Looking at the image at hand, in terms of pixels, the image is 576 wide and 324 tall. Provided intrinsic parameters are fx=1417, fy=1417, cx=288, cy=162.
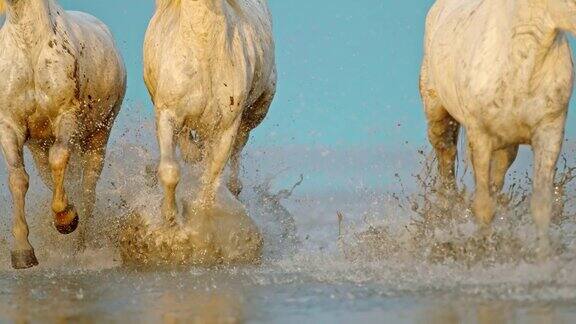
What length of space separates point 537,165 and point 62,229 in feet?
11.9

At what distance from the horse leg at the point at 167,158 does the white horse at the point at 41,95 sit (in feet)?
2.84

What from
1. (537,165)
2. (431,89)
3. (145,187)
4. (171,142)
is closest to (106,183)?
(145,187)

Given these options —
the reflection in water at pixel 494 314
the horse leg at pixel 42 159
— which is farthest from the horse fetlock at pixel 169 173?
the reflection in water at pixel 494 314

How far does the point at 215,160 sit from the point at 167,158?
0.49 metres

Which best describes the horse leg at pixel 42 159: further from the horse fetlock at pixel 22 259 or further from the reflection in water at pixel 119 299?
the reflection in water at pixel 119 299

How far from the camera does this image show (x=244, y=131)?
11.8 meters

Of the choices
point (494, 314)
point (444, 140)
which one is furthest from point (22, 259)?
point (494, 314)

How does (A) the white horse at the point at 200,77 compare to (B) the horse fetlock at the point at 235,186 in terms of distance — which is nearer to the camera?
(A) the white horse at the point at 200,77

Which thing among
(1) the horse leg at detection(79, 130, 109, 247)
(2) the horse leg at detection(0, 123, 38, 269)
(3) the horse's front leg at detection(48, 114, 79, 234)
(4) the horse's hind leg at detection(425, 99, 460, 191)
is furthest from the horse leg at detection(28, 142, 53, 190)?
(4) the horse's hind leg at detection(425, 99, 460, 191)

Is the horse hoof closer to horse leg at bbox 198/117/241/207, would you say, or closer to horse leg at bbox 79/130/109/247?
horse leg at bbox 79/130/109/247

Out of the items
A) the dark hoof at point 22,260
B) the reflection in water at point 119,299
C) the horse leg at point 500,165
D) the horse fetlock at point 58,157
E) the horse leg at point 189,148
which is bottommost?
the dark hoof at point 22,260

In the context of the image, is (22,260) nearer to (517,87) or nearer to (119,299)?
(119,299)

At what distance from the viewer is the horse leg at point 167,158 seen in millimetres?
9703

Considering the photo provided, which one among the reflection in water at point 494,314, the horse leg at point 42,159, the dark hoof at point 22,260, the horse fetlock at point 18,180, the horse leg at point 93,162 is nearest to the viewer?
the reflection in water at point 494,314
